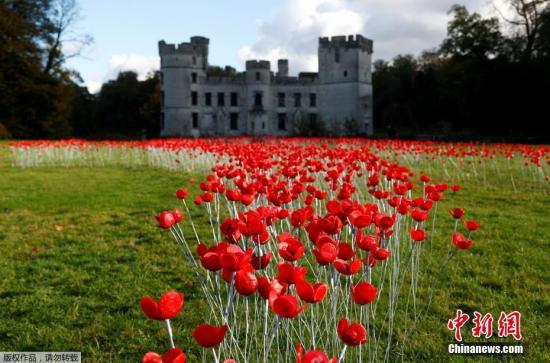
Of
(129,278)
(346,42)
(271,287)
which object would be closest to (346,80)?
(346,42)

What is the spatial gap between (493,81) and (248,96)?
24.0 meters

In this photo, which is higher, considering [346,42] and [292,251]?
[346,42]

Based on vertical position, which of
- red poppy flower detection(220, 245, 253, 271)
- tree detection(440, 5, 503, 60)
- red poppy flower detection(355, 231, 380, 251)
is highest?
tree detection(440, 5, 503, 60)

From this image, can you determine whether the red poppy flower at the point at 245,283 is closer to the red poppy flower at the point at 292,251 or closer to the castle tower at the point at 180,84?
the red poppy flower at the point at 292,251

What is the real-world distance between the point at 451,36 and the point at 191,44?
78.8 ft

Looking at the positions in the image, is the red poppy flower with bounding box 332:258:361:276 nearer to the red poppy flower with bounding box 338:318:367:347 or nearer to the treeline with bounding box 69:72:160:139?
the red poppy flower with bounding box 338:318:367:347

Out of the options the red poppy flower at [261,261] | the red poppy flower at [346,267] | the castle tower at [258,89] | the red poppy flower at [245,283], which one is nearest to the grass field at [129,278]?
the red poppy flower at [261,261]

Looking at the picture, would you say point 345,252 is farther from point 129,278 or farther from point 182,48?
point 182,48

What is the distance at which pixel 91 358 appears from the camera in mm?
2914

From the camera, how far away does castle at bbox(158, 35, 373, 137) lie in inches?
1706

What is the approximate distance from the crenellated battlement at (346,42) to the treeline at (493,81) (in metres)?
6.55

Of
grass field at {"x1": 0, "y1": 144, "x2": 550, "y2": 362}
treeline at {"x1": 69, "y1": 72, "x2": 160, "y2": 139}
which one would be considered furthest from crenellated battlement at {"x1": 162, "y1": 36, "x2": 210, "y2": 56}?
grass field at {"x1": 0, "y1": 144, "x2": 550, "y2": 362}

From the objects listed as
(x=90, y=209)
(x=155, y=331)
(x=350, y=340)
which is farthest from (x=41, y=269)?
(x=350, y=340)

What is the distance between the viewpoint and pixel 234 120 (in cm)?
4916
